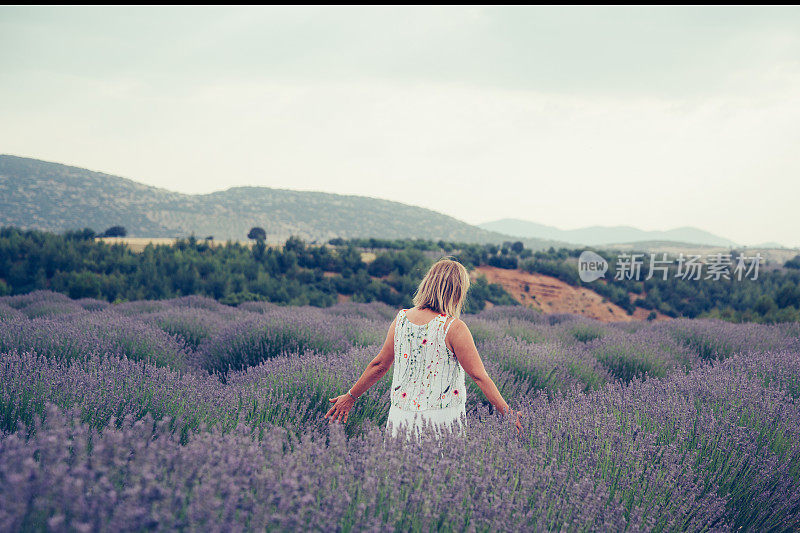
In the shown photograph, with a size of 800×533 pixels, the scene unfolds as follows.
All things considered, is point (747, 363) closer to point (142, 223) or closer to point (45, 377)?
point (45, 377)

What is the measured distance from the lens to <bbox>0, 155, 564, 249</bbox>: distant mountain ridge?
53.5 meters

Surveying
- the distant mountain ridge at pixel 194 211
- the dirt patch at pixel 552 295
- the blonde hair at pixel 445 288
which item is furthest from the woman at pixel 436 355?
the distant mountain ridge at pixel 194 211

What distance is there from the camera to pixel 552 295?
2147cm

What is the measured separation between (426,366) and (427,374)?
0.05m

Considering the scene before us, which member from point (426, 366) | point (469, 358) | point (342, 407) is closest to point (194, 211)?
point (342, 407)

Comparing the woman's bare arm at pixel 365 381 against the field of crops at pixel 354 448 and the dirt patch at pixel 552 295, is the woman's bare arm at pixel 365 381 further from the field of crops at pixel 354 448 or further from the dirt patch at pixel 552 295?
the dirt patch at pixel 552 295

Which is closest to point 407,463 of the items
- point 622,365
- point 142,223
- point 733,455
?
point 733,455

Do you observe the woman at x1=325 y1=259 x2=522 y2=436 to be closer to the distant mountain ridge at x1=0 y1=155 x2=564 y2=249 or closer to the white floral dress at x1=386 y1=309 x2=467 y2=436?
the white floral dress at x1=386 y1=309 x2=467 y2=436

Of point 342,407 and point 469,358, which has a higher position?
point 469,358

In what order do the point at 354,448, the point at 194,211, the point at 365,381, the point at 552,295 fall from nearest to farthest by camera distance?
the point at 354,448, the point at 365,381, the point at 552,295, the point at 194,211

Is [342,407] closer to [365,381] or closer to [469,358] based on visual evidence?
[365,381]

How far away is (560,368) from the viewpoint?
14.5 feet

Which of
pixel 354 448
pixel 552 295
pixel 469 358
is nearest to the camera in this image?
pixel 354 448

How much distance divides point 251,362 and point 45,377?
2179 mm
